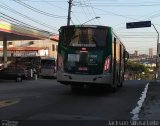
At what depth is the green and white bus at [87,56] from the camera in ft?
79.1

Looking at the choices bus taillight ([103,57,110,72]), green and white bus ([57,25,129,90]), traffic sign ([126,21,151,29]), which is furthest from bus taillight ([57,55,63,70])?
traffic sign ([126,21,151,29])

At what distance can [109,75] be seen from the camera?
2445 cm

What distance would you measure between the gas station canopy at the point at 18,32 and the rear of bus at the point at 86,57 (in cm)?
2093

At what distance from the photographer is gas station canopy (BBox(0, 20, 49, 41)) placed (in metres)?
45.8

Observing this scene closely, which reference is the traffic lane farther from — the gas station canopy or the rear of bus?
the gas station canopy

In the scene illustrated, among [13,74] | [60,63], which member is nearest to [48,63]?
[13,74]

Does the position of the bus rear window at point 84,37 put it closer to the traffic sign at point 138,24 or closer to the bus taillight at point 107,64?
the bus taillight at point 107,64

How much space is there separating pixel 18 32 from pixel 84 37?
26.7 metres

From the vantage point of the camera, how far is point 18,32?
5028 centimetres

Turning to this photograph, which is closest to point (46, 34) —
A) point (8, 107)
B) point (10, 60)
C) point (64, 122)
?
point (10, 60)

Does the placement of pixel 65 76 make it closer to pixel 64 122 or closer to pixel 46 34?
pixel 64 122

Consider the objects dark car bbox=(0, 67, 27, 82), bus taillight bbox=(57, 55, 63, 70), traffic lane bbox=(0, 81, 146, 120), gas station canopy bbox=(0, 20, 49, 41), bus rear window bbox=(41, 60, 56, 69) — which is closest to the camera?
traffic lane bbox=(0, 81, 146, 120)

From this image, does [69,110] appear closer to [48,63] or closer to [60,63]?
[60,63]

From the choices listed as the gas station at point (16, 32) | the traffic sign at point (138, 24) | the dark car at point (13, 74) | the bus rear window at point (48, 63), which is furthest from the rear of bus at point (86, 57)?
the traffic sign at point (138, 24)
